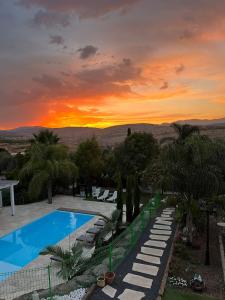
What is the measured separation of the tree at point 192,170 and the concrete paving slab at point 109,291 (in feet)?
16.8

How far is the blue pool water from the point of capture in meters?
14.6

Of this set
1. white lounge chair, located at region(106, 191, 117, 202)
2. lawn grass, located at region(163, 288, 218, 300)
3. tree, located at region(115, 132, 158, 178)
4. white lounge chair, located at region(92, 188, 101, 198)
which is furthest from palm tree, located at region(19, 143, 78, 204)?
lawn grass, located at region(163, 288, 218, 300)

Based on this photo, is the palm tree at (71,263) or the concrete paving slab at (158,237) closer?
the palm tree at (71,263)

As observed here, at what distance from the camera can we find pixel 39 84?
87.0 feet

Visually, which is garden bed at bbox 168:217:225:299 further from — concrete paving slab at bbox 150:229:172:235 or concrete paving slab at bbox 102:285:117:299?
concrete paving slab at bbox 102:285:117:299

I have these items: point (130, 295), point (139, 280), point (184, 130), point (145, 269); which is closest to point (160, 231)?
point (145, 269)

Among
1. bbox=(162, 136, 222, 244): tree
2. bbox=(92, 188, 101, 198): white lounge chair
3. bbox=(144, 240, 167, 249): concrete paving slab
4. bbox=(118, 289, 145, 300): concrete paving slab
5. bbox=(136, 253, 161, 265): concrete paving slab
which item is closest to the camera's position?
bbox=(118, 289, 145, 300): concrete paving slab

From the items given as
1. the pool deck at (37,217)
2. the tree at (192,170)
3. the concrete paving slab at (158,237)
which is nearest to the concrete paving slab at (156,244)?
the concrete paving slab at (158,237)

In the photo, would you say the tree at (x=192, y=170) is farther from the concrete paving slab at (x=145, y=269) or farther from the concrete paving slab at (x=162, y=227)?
the concrete paving slab at (x=145, y=269)

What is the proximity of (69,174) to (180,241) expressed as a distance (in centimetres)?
1160

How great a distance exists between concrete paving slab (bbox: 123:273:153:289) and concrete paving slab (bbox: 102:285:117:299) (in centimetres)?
77

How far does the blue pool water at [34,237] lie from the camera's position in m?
14.6

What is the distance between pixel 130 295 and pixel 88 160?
57.4 ft

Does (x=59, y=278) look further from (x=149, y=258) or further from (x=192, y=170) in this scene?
(x=192, y=170)
